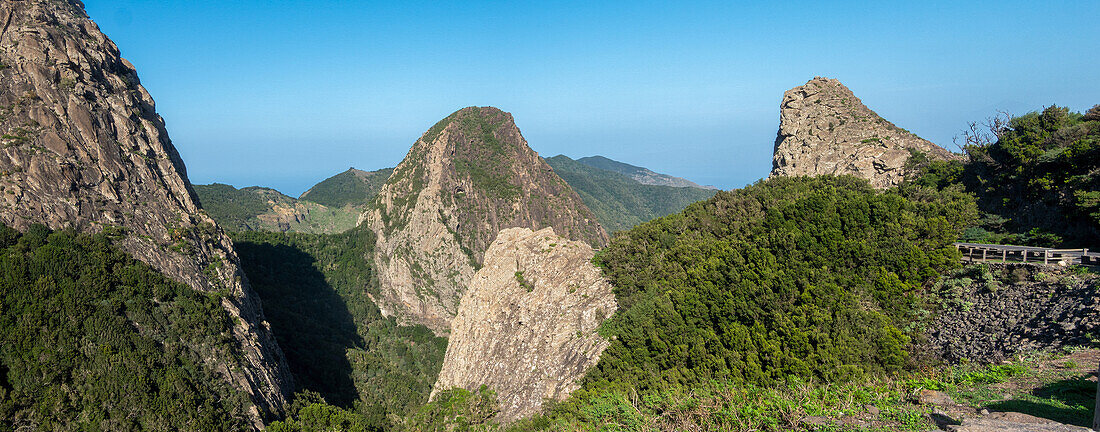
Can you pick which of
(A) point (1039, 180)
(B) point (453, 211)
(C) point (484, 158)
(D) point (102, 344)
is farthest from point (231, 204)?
(A) point (1039, 180)

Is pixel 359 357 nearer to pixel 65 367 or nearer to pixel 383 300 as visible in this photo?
pixel 383 300

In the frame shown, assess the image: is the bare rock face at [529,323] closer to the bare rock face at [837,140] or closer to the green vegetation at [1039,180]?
the green vegetation at [1039,180]

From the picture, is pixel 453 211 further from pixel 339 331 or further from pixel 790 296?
pixel 790 296

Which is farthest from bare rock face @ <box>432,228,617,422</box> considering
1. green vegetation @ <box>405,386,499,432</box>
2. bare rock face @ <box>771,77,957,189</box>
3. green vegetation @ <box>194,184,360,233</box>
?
green vegetation @ <box>194,184,360,233</box>

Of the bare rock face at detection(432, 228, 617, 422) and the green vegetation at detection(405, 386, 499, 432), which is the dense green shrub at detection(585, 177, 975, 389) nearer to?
the bare rock face at detection(432, 228, 617, 422)

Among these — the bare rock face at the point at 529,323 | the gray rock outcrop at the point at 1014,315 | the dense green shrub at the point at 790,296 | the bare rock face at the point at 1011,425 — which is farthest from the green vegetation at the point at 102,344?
the gray rock outcrop at the point at 1014,315

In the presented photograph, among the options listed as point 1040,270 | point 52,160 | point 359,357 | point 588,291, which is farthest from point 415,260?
point 1040,270

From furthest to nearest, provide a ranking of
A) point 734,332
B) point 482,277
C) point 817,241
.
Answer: point 482,277
point 817,241
point 734,332
